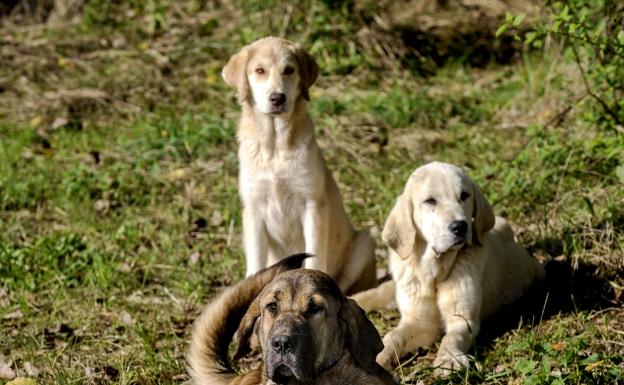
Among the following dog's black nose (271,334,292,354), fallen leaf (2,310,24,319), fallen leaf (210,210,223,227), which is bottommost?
fallen leaf (2,310,24,319)

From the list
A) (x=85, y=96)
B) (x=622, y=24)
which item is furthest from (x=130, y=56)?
(x=622, y=24)

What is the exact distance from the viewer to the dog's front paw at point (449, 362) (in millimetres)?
5695

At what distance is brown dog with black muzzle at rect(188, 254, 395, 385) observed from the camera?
4.31m

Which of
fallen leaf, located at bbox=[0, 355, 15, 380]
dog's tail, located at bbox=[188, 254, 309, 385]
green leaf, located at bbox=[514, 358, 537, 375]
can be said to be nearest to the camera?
dog's tail, located at bbox=[188, 254, 309, 385]

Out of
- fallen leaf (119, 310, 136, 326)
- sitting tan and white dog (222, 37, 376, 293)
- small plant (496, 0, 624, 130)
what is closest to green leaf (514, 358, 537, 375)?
sitting tan and white dog (222, 37, 376, 293)

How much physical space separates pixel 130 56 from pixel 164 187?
3079 millimetres

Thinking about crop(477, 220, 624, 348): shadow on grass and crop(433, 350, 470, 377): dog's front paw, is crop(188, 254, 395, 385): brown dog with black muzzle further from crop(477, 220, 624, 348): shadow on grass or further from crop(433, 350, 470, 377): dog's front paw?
crop(477, 220, 624, 348): shadow on grass

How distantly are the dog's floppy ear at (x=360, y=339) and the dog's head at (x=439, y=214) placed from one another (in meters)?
1.63

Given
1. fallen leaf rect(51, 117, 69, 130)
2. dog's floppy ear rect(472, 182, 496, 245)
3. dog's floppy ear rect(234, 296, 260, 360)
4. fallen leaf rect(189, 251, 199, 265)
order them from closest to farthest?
dog's floppy ear rect(234, 296, 260, 360), dog's floppy ear rect(472, 182, 496, 245), fallen leaf rect(189, 251, 199, 265), fallen leaf rect(51, 117, 69, 130)

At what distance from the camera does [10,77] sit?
452 inches

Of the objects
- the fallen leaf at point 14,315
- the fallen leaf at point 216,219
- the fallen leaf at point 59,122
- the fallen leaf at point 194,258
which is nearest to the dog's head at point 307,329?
the fallen leaf at point 14,315

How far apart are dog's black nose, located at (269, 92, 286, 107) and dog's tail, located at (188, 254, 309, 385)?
7.47 feet

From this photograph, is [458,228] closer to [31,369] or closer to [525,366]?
[525,366]

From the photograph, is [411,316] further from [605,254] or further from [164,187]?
[164,187]
